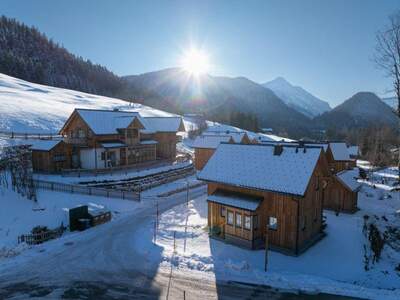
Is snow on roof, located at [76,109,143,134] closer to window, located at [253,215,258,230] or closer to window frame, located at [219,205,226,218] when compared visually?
window frame, located at [219,205,226,218]

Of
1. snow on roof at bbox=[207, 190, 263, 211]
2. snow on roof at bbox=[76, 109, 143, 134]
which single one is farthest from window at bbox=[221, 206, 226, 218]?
snow on roof at bbox=[76, 109, 143, 134]

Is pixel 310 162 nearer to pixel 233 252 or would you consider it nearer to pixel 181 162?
pixel 233 252

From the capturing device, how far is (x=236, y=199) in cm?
1833

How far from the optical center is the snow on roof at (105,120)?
36.2 metres

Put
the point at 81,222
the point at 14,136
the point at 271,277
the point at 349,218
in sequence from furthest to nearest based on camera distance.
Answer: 1. the point at 14,136
2. the point at 349,218
3. the point at 81,222
4. the point at 271,277

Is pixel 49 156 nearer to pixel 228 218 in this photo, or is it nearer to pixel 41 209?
pixel 41 209

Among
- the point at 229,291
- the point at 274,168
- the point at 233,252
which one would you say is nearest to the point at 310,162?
the point at 274,168

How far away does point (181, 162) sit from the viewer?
45.9 meters

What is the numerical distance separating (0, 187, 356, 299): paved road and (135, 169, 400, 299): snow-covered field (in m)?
0.92

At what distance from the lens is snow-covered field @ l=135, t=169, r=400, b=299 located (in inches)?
535

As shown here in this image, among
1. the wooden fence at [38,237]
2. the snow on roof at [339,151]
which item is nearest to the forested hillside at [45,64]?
the wooden fence at [38,237]

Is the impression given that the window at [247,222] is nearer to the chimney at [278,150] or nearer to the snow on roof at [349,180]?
the chimney at [278,150]

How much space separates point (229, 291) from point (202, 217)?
34.4ft

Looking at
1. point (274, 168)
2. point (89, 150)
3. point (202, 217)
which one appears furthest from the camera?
point (89, 150)
